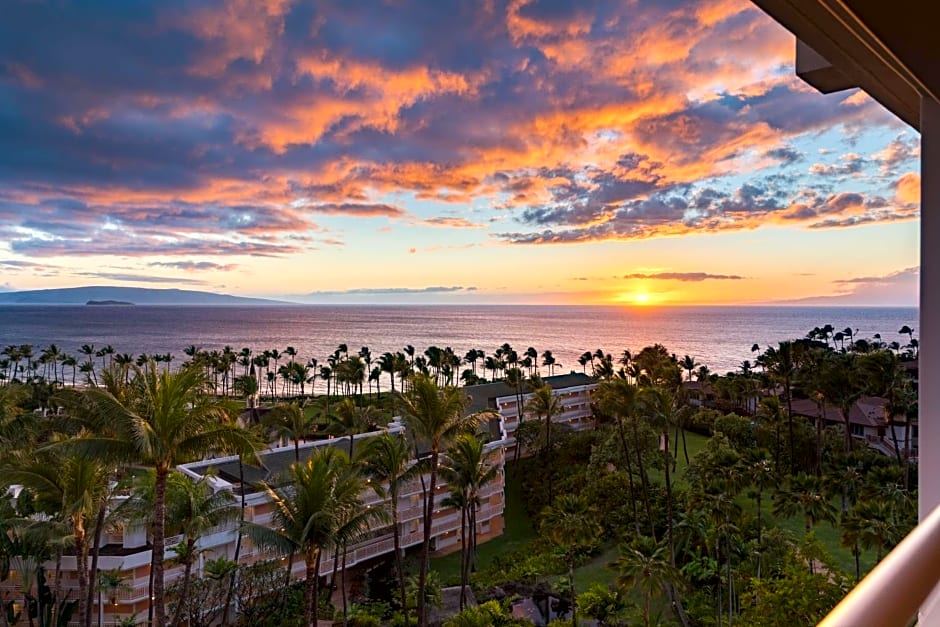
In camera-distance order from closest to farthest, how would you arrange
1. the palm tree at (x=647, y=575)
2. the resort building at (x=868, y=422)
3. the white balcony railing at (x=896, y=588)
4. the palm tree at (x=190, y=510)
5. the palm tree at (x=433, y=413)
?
the white balcony railing at (x=896, y=588) → the palm tree at (x=190, y=510) → the palm tree at (x=647, y=575) → the palm tree at (x=433, y=413) → the resort building at (x=868, y=422)

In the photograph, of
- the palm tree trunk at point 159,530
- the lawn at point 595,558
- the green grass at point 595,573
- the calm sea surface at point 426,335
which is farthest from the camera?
the calm sea surface at point 426,335

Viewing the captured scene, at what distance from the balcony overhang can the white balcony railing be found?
0.95 m

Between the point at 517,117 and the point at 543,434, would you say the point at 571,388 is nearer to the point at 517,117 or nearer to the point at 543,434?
the point at 543,434

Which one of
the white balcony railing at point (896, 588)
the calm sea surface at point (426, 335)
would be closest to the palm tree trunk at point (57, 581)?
the white balcony railing at point (896, 588)

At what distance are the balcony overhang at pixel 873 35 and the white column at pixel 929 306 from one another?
0.55ft

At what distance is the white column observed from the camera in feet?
5.48

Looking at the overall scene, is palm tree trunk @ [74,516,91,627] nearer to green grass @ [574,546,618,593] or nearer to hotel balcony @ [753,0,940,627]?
green grass @ [574,546,618,593]

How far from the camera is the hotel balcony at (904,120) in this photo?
0.53 metres

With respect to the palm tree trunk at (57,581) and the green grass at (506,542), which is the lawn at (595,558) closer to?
the green grass at (506,542)

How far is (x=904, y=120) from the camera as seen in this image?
6.64ft

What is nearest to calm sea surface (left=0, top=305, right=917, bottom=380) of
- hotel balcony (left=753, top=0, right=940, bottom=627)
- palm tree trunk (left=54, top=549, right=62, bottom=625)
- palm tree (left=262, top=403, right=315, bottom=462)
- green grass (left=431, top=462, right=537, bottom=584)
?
green grass (left=431, top=462, right=537, bottom=584)

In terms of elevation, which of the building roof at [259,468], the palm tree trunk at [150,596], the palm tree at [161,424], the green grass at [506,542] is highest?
the palm tree at [161,424]

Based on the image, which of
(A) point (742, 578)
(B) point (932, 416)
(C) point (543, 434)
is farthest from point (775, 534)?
(B) point (932, 416)

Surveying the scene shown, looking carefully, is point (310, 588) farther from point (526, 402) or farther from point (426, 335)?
point (426, 335)
